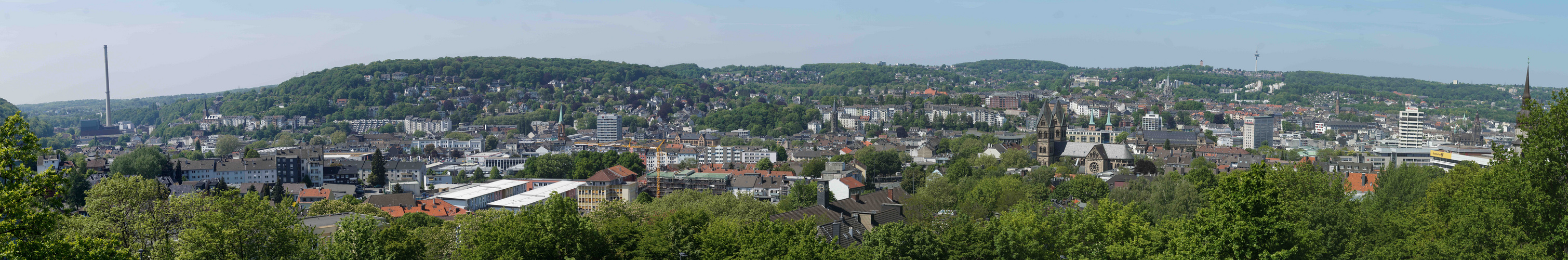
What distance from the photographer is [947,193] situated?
140ft

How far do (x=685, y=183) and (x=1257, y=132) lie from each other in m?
71.0

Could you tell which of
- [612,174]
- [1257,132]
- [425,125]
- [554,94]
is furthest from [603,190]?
[554,94]

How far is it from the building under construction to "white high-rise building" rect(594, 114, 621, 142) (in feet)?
198

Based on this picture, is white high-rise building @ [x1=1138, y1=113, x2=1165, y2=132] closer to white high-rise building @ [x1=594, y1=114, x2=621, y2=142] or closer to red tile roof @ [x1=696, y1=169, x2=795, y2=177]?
white high-rise building @ [x1=594, y1=114, x2=621, y2=142]

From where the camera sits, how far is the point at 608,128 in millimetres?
120250

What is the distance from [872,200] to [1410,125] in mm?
86972

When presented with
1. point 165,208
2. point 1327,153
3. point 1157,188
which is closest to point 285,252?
point 165,208

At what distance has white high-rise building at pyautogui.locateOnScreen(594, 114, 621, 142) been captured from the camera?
119 meters

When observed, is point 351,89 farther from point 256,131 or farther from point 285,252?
point 285,252

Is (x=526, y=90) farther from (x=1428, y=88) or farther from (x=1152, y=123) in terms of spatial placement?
(x=1428, y=88)

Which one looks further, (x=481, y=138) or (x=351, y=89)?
(x=351, y=89)

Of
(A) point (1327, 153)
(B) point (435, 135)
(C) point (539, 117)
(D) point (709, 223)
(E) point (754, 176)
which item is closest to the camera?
(D) point (709, 223)

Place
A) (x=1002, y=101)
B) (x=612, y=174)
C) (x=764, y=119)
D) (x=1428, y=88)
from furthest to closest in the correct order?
(x=1428, y=88) < (x=1002, y=101) < (x=764, y=119) < (x=612, y=174)

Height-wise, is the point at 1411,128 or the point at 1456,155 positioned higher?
the point at 1411,128
